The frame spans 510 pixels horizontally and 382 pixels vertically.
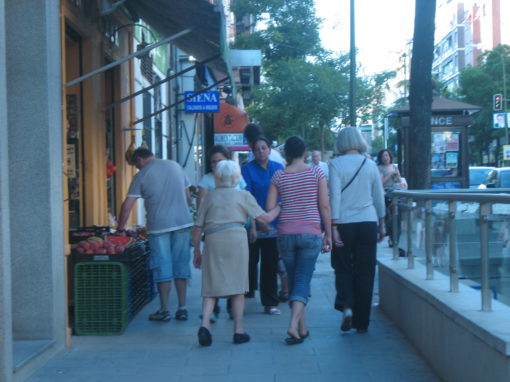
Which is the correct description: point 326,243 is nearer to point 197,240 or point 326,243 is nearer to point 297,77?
point 197,240

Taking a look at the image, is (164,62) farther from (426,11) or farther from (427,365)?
(427,365)

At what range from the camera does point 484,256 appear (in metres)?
5.04

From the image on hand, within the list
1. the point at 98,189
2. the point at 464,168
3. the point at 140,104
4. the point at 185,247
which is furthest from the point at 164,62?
the point at 185,247

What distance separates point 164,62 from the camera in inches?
730

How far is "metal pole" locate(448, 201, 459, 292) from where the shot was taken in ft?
19.0

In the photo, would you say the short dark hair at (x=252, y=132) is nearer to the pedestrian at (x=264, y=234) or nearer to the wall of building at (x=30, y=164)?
the pedestrian at (x=264, y=234)

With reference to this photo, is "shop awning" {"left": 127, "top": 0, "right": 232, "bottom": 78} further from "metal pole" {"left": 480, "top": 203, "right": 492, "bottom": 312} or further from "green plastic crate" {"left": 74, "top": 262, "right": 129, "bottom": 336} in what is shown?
"metal pole" {"left": 480, "top": 203, "right": 492, "bottom": 312}

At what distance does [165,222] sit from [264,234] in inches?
42.6

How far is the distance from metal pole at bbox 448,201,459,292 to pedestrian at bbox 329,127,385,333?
1.22 metres

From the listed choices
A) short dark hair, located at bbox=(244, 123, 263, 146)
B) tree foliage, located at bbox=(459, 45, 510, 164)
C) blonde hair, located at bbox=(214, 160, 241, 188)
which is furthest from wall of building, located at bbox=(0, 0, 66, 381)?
tree foliage, located at bbox=(459, 45, 510, 164)

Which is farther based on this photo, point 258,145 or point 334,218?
point 258,145

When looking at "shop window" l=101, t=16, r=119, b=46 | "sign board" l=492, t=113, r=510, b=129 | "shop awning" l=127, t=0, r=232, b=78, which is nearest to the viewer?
"shop awning" l=127, t=0, r=232, b=78

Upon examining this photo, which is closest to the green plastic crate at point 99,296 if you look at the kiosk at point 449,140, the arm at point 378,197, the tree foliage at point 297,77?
the arm at point 378,197

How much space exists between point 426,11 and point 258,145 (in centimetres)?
312
